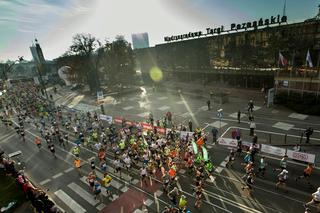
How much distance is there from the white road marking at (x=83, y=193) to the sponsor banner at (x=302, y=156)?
16245mm

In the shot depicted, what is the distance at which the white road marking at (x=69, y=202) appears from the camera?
1396 cm

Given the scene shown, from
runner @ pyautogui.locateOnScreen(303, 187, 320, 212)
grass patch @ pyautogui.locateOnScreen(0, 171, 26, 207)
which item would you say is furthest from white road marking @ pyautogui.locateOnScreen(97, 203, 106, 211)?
runner @ pyautogui.locateOnScreen(303, 187, 320, 212)

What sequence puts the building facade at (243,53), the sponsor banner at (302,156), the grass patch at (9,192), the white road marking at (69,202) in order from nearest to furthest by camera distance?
the white road marking at (69,202)
the grass patch at (9,192)
the sponsor banner at (302,156)
the building facade at (243,53)

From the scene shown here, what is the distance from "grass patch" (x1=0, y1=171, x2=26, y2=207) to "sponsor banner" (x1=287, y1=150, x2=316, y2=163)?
22.1 meters

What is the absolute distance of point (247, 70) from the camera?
43.1 metres

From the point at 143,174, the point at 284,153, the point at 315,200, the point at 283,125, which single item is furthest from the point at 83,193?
the point at 283,125

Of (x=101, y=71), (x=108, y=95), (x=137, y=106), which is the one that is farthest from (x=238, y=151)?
(x=101, y=71)

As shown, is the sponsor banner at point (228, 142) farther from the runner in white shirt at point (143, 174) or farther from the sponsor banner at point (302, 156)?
the runner in white shirt at point (143, 174)

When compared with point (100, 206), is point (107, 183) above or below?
above

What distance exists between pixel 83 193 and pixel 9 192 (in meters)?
6.23

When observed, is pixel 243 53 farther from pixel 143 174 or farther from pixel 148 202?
pixel 148 202

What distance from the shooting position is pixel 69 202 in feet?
48.6

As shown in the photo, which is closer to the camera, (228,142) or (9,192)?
(9,192)

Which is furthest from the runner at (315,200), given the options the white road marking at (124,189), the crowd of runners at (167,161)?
the white road marking at (124,189)
